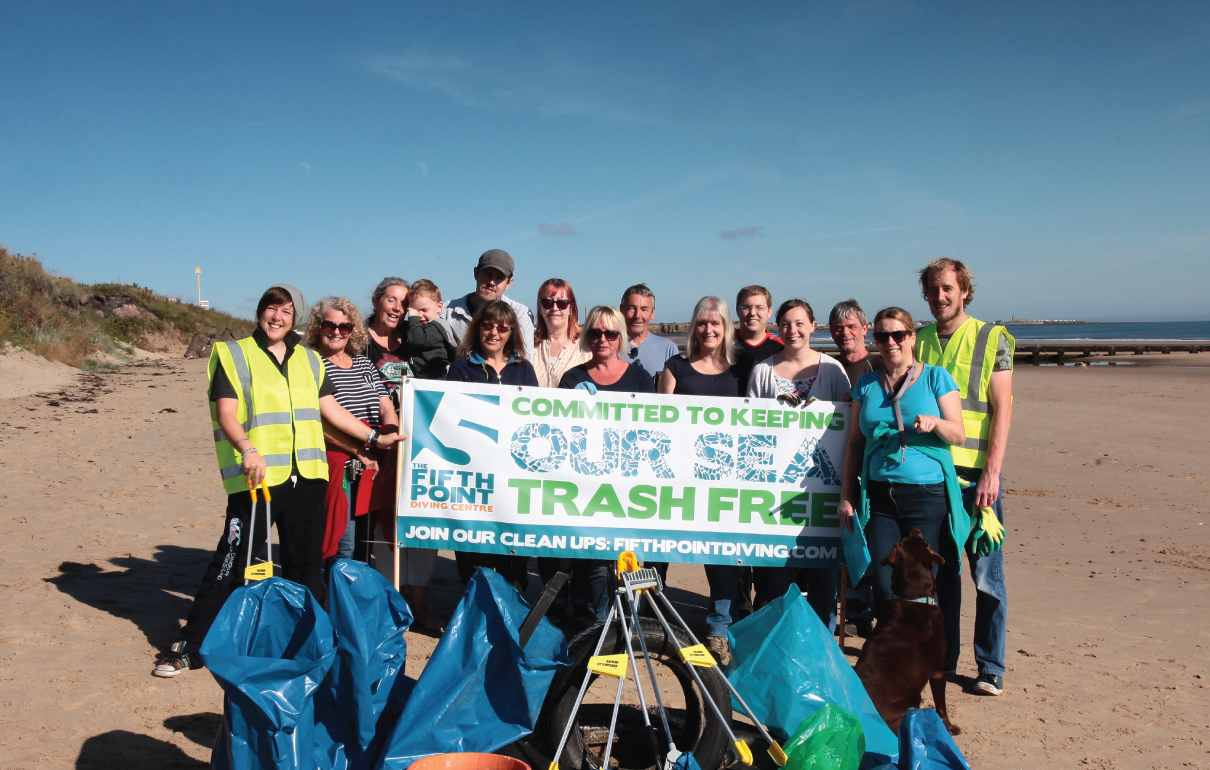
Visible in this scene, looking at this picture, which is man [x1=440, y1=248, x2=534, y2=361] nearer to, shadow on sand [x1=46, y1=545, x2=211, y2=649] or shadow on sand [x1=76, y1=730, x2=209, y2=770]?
shadow on sand [x1=46, y1=545, x2=211, y2=649]

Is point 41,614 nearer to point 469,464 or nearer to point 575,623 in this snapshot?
point 469,464

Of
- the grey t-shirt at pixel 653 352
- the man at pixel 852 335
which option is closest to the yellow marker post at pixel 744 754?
the man at pixel 852 335

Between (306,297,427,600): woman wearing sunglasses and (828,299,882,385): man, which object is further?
(828,299,882,385): man

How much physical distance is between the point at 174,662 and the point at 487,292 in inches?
121

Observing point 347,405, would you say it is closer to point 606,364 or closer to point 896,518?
point 606,364

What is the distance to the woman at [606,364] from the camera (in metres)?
4.60

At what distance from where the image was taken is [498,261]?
5770 mm

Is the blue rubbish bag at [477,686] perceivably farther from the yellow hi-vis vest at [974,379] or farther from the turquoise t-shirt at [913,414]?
the yellow hi-vis vest at [974,379]

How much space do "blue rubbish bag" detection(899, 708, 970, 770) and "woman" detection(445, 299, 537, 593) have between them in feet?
8.25

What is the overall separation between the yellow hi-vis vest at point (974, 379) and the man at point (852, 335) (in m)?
0.67

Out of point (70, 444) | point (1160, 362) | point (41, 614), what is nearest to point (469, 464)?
point (41, 614)

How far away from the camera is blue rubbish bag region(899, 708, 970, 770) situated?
2555 millimetres

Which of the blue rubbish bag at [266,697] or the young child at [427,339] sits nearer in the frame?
the blue rubbish bag at [266,697]

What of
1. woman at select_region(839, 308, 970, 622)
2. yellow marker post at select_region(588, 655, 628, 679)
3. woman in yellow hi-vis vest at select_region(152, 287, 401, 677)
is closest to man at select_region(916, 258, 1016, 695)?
woman at select_region(839, 308, 970, 622)
